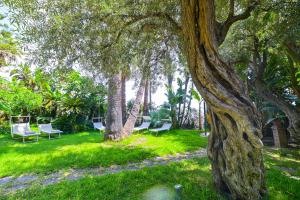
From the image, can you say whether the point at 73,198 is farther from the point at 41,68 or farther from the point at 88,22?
the point at 88,22

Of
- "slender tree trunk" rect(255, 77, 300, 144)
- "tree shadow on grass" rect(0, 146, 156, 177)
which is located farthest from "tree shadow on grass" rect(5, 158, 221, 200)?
"slender tree trunk" rect(255, 77, 300, 144)

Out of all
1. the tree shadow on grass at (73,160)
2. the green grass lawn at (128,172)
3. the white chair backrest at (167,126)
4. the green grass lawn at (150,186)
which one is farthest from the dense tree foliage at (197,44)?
the white chair backrest at (167,126)

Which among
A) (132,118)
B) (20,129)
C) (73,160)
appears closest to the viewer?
(73,160)

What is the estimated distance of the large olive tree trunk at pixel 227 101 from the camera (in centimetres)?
405

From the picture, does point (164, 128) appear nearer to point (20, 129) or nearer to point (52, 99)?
point (20, 129)

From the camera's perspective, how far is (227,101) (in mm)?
4129

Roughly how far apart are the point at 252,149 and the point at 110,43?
428 cm

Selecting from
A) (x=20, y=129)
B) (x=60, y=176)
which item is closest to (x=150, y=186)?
(x=60, y=176)

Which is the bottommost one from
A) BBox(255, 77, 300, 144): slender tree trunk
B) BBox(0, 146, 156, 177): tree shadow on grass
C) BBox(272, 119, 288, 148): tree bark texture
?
BBox(0, 146, 156, 177): tree shadow on grass

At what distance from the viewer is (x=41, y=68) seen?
571 cm

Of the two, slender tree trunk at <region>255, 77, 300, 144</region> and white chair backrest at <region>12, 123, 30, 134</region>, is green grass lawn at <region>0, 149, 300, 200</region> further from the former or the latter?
white chair backrest at <region>12, 123, 30, 134</region>

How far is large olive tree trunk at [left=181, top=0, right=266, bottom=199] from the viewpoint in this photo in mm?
4051

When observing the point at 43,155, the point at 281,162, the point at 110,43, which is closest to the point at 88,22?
the point at 110,43

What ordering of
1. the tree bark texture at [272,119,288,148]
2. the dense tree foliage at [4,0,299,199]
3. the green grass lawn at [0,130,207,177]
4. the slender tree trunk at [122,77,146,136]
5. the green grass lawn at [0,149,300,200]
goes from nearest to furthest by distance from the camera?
the dense tree foliage at [4,0,299,199] < the green grass lawn at [0,149,300,200] < the green grass lawn at [0,130,207,177] < the tree bark texture at [272,119,288,148] < the slender tree trunk at [122,77,146,136]
